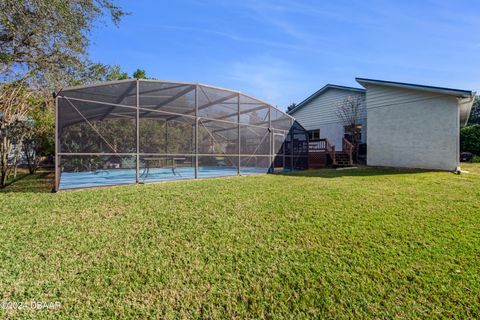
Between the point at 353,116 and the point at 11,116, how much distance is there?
15.7m

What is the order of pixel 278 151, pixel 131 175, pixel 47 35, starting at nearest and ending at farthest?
1. pixel 47 35
2. pixel 131 175
3. pixel 278 151

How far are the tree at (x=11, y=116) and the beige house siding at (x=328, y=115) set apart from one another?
15.2m

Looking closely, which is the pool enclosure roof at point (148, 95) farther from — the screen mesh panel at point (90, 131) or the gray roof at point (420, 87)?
the gray roof at point (420, 87)

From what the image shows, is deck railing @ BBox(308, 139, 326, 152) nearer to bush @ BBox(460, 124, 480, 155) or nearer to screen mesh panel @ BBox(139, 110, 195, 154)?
screen mesh panel @ BBox(139, 110, 195, 154)

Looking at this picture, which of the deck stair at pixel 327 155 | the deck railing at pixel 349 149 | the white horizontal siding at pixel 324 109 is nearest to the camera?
the deck railing at pixel 349 149

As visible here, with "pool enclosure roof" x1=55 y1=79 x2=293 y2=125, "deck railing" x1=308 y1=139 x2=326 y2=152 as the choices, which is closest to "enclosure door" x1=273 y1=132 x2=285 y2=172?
"pool enclosure roof" x1=55 y1=79 x2=293 y2=125

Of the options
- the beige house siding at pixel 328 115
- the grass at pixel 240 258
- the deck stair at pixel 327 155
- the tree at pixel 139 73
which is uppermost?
the tree at pixel 139 73

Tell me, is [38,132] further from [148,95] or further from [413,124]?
[413,124]

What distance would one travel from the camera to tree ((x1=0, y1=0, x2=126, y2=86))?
5.60 meters

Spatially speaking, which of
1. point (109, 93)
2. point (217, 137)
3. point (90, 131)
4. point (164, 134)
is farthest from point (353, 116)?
point (90, 131)

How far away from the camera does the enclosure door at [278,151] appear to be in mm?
10859

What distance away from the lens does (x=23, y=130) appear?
27.9ft

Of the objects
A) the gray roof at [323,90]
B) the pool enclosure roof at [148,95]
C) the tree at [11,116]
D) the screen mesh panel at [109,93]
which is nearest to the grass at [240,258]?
the tree at [11,116]

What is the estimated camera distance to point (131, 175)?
814cm
